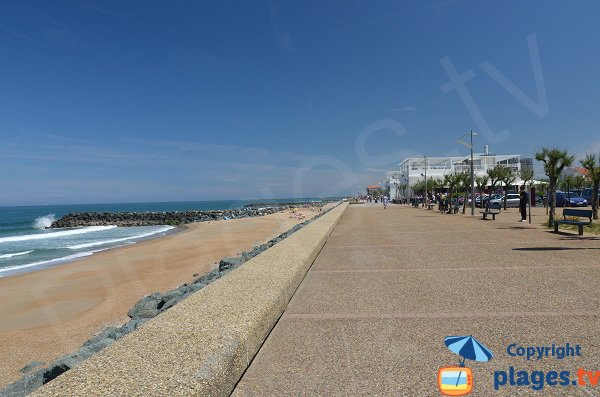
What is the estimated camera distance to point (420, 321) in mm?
4461

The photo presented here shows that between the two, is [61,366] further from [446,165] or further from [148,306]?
[446,165]

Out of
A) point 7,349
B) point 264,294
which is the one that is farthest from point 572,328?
point 7,349

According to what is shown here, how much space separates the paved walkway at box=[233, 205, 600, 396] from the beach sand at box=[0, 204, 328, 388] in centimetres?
408

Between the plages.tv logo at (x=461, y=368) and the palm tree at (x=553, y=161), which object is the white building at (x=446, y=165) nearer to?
the palm tree at (x=553, y=161)

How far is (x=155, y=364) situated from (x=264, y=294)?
2.01m

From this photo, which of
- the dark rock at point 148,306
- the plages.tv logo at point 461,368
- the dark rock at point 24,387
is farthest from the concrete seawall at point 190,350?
the dark rock at point 148,306

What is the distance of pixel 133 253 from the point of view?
1930 centimetres

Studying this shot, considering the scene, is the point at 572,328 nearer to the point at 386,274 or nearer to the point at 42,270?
the point at 386,274

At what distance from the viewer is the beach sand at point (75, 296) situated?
666 centimetres

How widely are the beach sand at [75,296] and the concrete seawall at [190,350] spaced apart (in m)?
3.21

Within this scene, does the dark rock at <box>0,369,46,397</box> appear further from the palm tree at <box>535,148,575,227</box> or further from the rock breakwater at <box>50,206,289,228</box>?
the rock breakwater at <box>50,206,289,228</box>

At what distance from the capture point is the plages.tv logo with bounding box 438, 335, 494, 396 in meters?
2.97

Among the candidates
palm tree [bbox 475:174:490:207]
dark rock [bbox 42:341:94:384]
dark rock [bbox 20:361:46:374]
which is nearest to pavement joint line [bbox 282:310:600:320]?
dark rock [bbox 42:341:94:384]

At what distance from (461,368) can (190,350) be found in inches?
86.9
